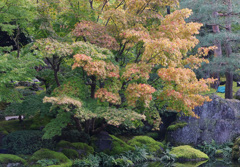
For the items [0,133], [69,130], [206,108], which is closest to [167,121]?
[206,108]

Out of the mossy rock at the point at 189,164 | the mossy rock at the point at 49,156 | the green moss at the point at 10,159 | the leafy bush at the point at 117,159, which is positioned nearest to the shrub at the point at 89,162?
the leafy bush at the point at 117,159

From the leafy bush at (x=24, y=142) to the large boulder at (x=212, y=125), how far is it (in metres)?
7.76

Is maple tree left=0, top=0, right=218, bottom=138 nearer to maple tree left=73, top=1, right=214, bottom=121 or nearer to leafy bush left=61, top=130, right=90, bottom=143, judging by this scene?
maple tree left=73, top=1, right=214, bottom=121

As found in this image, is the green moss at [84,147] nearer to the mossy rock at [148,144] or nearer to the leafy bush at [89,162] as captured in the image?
the leafy bush at [89,162]

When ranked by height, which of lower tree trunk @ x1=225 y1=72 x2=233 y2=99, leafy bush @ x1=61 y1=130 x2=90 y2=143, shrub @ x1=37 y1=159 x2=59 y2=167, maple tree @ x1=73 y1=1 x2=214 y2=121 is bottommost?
shrub @ x1=37 y1=159 x2=59 y2=167

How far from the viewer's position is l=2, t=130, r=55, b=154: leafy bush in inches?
483

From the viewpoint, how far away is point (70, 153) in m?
12.4

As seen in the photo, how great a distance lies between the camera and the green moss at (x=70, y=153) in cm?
1237

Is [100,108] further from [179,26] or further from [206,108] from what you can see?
[206,108]

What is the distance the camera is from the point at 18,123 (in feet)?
50.0

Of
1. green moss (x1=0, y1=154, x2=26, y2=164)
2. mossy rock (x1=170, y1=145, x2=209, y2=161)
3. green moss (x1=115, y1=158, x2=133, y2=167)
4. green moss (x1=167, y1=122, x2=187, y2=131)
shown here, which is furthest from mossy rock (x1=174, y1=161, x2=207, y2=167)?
green moss (x1=0, y1=154, x2=26, y2=164)

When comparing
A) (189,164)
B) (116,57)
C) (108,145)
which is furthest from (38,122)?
(189,164)

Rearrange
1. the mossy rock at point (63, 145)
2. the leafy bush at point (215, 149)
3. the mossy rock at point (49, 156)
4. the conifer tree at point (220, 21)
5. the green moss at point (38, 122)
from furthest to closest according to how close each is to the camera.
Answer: the conifer tree at point (220, 21) < the leafy bush at point (215, 149) < the green moss at point (38, 122) < the mossy rock at point (63, 145) < the mossy rock at point (49, 156)

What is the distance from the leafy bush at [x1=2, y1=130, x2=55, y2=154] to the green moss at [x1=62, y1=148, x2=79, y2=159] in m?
0.73
